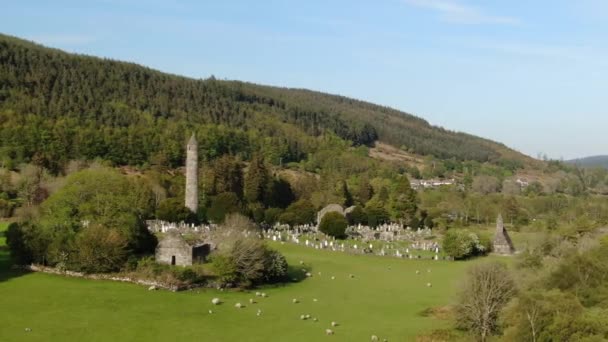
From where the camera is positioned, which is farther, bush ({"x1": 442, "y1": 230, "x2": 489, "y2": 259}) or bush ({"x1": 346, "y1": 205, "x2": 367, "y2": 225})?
bush ({"x1": 346, "y1": 205, "x2": 367, "y2": 225})

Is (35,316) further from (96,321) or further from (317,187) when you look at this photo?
(317,187)

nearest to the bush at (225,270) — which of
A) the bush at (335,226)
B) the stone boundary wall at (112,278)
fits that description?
the stone boundary wall at (112,278)

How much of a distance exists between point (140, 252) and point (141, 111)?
106985 mm

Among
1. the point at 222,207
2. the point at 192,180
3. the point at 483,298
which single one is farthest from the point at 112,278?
the point at 192,180

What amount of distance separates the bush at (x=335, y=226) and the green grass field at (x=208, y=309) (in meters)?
21.7

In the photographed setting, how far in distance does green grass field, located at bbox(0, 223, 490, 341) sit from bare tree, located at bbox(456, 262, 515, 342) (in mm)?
1994

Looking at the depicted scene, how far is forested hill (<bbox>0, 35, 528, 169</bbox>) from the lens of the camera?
355 feet

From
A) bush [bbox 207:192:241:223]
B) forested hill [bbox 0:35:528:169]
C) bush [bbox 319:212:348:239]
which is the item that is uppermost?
forested hill [bbox 0:35:528:169]

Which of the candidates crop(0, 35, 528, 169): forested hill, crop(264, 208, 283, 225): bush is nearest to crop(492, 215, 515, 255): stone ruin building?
crop(264, 208, 283, 225): bush

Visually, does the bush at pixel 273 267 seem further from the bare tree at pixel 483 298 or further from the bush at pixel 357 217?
the bush at pixel 357 217

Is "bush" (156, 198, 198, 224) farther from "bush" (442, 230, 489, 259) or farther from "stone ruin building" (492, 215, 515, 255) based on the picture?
"stone ruin building" (492, 215, 515, 255)

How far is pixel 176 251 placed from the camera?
148 ft

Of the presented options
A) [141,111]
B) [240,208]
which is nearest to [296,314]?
[240,208]

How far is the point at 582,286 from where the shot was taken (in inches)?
1287
